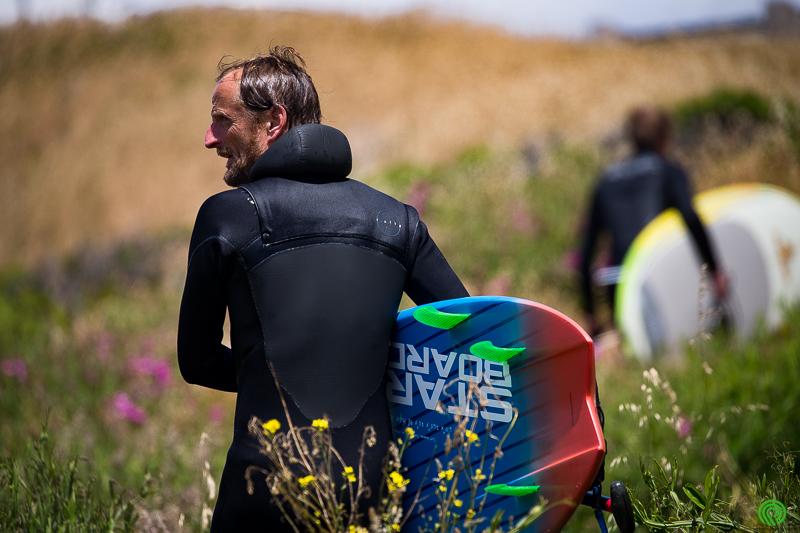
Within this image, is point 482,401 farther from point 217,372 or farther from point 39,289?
point 39,289

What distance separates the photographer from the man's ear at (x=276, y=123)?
5.44 feet

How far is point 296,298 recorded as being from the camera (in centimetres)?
149

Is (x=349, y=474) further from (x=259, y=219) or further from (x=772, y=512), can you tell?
(x=772, y=512)

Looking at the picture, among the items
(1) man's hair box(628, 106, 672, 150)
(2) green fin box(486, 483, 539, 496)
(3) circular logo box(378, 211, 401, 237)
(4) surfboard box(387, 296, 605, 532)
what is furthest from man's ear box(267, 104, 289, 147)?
(1) man's hair box(628, 106, 672, 150)

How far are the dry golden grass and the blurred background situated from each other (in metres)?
0.08

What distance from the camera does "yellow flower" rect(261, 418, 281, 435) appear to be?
1.42 metres

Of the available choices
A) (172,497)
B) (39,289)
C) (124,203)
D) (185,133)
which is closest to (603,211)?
(172,497)

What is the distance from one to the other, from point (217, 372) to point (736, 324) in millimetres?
3915

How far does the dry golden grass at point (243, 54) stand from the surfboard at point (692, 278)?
6653 mm

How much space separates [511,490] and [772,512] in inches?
25.0

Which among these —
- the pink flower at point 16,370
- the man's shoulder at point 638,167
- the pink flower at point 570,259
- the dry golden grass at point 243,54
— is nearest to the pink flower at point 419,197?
the pink flower at point 570,259

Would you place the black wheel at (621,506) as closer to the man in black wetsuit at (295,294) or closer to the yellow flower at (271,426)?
the man in black wetsuit at (295,294)

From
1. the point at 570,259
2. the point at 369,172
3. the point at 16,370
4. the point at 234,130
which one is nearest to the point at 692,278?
the point at 570,259

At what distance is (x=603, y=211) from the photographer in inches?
188
